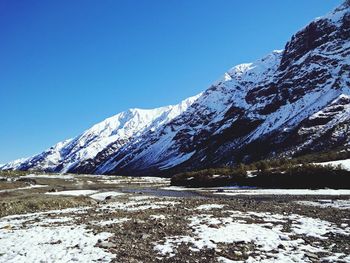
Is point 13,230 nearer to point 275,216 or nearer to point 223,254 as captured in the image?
point 223,254

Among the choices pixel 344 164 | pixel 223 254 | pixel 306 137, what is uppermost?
pixel 306 137

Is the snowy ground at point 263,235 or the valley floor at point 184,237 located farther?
the snowy ground at point 263,235

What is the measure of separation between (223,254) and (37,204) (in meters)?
26.5

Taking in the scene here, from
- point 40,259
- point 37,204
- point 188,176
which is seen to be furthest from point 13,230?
point 188,176

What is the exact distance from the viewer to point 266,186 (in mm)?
60906

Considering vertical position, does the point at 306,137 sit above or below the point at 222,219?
above

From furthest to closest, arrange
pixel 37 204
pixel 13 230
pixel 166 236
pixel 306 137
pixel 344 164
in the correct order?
pixel 306 137
pixel 344 164
pixel 37 204
pixel 13 230
pixel 166 236

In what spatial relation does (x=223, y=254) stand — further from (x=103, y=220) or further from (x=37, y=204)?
(x=37, y=204)

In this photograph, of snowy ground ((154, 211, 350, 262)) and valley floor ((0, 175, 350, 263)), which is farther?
snowy ground ((154, 211, 350, 262))

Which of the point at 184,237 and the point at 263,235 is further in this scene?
the point at 263,235

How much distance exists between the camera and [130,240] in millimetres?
18391

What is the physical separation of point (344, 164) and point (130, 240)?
4144cm

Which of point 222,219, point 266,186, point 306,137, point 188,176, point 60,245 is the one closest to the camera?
point 60,245

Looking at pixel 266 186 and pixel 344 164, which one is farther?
pixel 266 186
